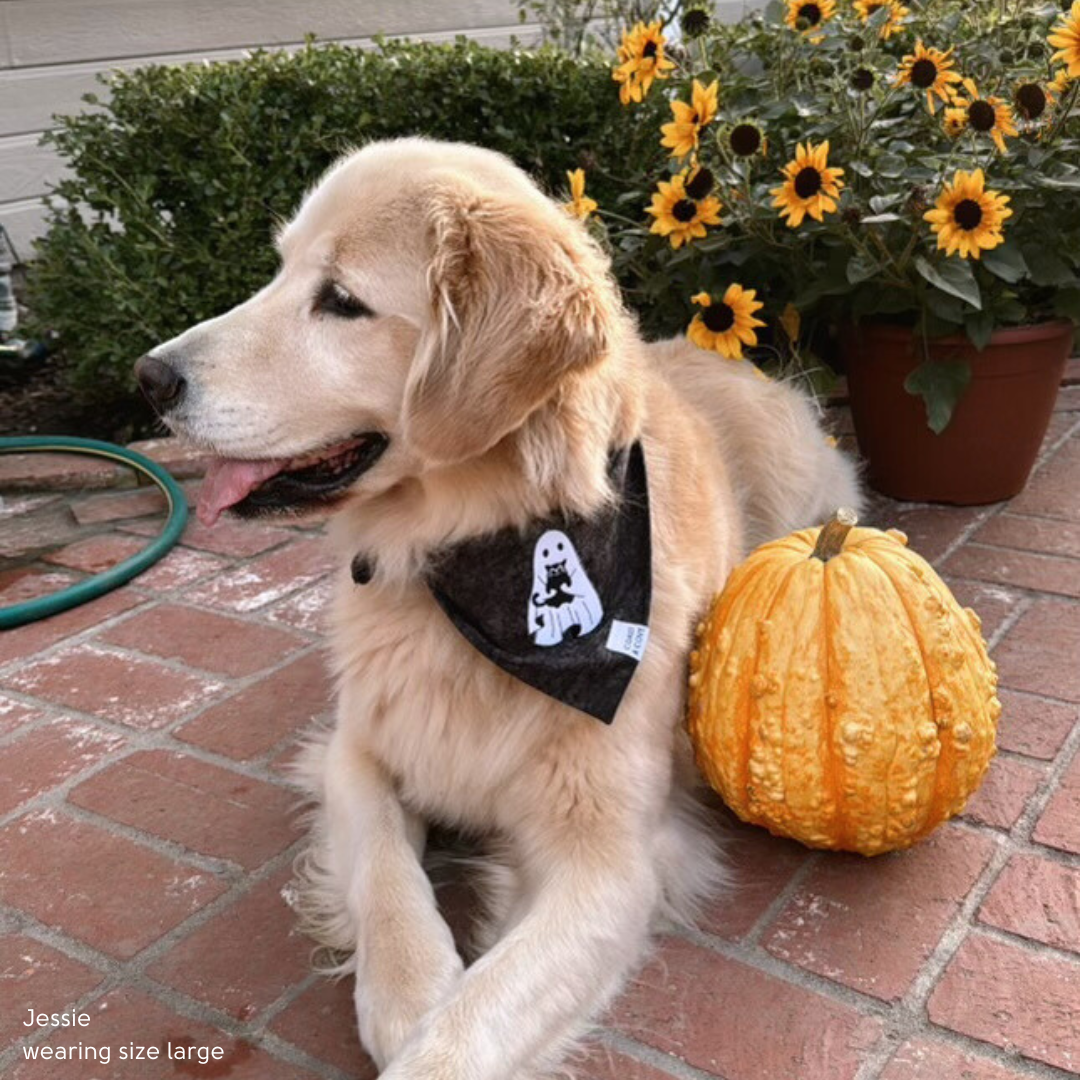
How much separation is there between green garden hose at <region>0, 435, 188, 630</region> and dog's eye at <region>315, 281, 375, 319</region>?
184 centimetres

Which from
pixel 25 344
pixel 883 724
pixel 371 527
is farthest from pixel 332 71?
pixel 883 724

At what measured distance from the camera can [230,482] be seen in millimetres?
2178

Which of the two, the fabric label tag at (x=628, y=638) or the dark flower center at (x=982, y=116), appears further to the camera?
the dark flower center at (x=982, y=116)

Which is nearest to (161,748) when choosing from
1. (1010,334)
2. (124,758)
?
(124,758)

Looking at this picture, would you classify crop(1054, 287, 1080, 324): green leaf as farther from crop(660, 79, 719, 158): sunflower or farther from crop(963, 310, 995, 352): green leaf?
crop(660, 79, 719, 158): sunflower

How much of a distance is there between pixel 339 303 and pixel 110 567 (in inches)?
81.3

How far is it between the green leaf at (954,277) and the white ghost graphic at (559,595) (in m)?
1.61

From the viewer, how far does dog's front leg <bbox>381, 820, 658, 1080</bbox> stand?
1812mm

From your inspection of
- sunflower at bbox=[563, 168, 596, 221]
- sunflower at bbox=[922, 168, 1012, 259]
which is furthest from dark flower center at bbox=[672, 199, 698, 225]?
sunflower at bbox=[922, 168, 1012, 259]

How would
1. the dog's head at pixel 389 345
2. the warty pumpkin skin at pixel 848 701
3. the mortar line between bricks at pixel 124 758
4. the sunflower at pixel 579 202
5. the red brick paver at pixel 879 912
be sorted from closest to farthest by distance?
the dog's head at pixel 389 345 → the red brick paver at pixel 879 912 → the warty pumpkin skin at pixel 848 701 → the mortar line between bricks at pixel 124 758 → the sunflower at pixel 579 202

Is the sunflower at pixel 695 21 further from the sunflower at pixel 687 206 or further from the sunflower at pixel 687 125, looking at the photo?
the sunflower at pixel 687 206

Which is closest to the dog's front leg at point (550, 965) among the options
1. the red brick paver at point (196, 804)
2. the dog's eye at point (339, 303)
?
the red brick paver at point (196, 804)

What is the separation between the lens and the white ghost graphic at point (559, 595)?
2.26 metres

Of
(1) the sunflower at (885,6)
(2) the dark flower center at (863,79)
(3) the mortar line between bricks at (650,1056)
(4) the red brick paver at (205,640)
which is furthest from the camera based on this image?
(1) the sunflower at (885,6)
